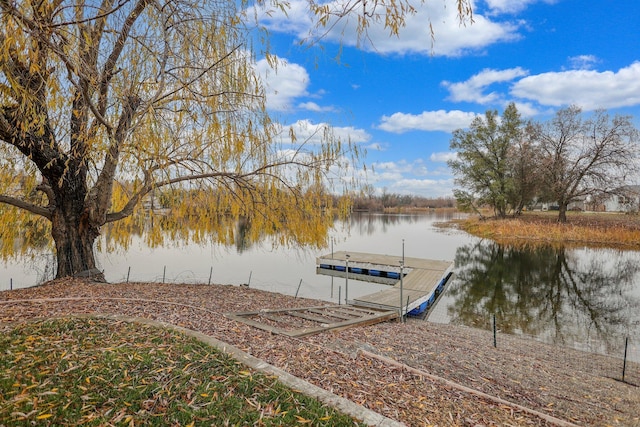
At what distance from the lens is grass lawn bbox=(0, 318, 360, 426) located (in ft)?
7.71

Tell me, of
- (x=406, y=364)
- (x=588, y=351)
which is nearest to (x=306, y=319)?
(x=406, y=364)

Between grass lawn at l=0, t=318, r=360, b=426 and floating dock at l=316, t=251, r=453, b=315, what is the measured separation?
639 cm

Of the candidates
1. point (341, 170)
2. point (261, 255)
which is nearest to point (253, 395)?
point (341, 170)

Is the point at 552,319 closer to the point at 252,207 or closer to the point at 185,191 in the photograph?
the point at 252,207

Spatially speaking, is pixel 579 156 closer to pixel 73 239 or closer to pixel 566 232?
pixel 566 232

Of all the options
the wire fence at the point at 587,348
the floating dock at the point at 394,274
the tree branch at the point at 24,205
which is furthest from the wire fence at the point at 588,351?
the tree branch at the point at 24,205

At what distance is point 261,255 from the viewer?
52.4ft

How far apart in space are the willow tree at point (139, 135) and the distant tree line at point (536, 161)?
Result: 89.2 ft

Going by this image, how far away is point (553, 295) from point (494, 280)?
215cm

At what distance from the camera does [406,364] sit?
404 cm

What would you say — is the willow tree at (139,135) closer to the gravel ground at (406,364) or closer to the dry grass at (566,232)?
the gravel ground at (406,364)

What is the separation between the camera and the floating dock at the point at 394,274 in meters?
9.86

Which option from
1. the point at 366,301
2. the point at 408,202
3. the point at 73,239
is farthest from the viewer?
the point at 408,202

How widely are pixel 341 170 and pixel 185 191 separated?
306 cm
